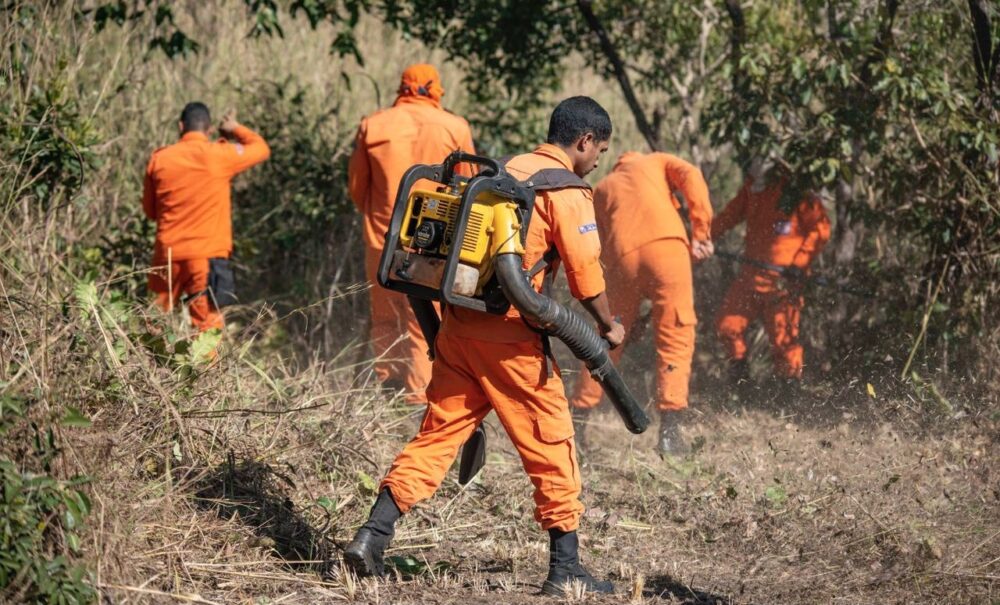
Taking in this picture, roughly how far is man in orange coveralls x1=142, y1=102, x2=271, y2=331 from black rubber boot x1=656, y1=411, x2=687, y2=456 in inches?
117

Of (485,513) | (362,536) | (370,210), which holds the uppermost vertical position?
(370,210)

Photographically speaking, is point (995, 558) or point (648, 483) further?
point (648, 483)

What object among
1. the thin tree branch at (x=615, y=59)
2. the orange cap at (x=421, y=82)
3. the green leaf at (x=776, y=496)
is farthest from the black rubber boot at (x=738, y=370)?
the orange cap at (x=421, y=82)

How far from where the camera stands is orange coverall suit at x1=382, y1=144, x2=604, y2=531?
401 centimetres

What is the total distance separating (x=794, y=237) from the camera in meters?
7.32

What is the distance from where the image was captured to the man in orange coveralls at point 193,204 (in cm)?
744

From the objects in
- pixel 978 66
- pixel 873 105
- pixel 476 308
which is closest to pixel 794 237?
pixel 873 105

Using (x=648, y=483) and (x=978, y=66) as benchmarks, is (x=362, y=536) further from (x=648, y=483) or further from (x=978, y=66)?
(x=978, y=66)

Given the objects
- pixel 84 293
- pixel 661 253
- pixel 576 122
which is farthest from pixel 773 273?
pixel 84 293

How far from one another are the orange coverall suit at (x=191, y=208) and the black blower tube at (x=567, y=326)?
381 centimetres

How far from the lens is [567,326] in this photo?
13.0ft

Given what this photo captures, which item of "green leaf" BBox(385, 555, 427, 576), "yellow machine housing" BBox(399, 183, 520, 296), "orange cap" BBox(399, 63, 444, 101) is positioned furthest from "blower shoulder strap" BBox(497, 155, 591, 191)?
"orange cap" BBox(399, 63, 444, 101)

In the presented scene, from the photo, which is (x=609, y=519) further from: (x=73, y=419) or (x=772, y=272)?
(x=772, y=272)

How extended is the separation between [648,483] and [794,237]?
2.41 m
